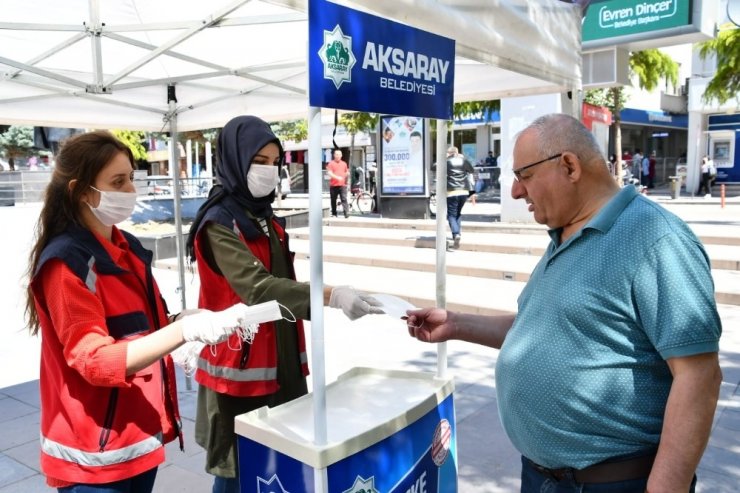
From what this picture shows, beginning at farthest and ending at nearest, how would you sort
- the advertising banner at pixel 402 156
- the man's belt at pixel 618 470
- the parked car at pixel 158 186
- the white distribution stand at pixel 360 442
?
the parked car at pixel 158 186 → the advertising banner at pixel 402 156 → the white distribution stand at pixel 360 442 → the man's belt at pixel 618 470

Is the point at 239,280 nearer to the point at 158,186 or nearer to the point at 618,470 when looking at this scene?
the point at 618,470

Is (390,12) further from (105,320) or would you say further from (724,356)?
(724,356)

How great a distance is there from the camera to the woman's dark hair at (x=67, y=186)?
74.2 inches

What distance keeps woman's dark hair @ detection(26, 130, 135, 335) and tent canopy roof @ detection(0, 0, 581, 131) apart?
77 centimetres

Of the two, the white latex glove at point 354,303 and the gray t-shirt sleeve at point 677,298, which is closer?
the gray t-shirt sleeve at point 677,298

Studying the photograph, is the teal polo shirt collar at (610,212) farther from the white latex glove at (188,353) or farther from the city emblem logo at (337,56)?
the white latex glove at (188,353)

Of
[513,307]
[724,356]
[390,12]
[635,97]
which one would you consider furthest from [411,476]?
[635,97]

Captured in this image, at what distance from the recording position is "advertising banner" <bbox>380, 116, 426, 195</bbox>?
51.1 ft

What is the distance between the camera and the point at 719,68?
11.6 meters

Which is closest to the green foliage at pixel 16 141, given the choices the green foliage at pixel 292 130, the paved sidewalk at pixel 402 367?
the green foliage at pixel 292 130

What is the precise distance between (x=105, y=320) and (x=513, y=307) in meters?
5.95

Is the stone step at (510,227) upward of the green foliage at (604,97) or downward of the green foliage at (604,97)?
downward

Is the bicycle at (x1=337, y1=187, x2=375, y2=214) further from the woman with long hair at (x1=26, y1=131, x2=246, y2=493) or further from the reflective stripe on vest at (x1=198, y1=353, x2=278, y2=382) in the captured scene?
the woman with long hair at (x1=26, y1=131, x2=246, y2=493)

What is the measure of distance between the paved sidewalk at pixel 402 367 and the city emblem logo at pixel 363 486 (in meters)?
1.67
